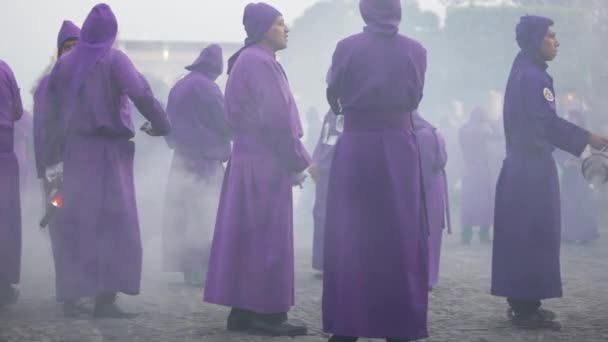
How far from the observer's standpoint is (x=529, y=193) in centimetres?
682

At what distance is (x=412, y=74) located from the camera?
18.1ft

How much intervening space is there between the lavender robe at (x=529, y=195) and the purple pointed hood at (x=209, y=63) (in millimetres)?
3077

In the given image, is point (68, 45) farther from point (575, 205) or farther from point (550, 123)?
point (575, 205)

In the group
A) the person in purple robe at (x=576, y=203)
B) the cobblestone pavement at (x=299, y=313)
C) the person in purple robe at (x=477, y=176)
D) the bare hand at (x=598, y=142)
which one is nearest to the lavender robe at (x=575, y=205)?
the person in purple robe at (x=576, y=203)

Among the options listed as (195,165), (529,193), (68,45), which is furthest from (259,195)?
(195,165)

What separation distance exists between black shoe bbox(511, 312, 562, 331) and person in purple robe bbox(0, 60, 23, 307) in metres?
3.70

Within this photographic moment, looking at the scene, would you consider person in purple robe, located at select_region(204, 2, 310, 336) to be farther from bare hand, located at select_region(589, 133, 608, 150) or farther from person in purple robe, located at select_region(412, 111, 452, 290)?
person in purple robe, located at select_region(412, 111, 452, 290)

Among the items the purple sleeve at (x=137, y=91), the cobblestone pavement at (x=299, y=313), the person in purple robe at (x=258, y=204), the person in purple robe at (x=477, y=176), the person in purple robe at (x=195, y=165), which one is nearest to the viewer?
the cobblestone pavement at (x=299, y=313)

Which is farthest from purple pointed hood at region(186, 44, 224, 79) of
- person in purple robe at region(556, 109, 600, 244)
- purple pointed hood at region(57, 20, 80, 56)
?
person in purple robe at region(556, 109, 600, 244)

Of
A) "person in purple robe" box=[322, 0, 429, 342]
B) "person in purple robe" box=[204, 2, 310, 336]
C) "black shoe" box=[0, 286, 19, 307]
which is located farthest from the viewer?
"black shoe" box=[0, 286, 19, 307]

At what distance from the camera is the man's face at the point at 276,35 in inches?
261

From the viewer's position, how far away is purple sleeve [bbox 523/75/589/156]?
654 centimetres

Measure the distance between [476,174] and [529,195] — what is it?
857 cm

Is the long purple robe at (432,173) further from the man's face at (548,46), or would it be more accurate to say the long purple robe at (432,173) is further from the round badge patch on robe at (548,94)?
the round badge patch on robe at (548,94)
